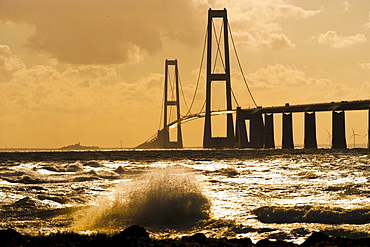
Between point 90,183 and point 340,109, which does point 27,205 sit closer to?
point 90,183

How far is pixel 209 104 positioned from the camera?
11462 cm

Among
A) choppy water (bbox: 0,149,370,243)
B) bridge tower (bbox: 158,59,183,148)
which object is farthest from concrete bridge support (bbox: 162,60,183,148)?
choppy water (bbox: 0,149,370,243)

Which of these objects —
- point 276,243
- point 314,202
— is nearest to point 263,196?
point 314,202

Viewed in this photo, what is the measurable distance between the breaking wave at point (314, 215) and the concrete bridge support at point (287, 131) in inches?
4016

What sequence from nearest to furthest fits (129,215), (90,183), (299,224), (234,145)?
1. (299,224)
2. (129,215)
3. (90,183)
4. (234,145)

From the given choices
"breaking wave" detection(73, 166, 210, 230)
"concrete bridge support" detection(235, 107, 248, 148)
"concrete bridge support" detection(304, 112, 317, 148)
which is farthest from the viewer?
"concrete bridge support" detection(235, 107, 248, 148)

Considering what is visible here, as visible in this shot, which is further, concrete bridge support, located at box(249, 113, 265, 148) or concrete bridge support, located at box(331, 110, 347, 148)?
concrete bridge support, located at box(249, 113, 265, 148)

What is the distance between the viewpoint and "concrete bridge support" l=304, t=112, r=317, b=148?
11531cm

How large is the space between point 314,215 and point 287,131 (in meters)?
106

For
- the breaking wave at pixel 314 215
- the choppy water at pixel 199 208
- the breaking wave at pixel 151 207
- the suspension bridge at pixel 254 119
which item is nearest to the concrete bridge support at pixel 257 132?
the suspension bridge at pixel 254 119

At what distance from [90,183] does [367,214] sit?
56.3 feet

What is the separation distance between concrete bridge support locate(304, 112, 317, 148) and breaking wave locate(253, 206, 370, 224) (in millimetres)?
96683

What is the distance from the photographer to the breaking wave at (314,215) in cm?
1855

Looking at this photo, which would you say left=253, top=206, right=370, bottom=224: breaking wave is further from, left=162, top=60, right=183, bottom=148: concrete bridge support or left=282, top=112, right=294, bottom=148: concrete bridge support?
left=162, top=60, right=183, bottom=148: concrete bridge support
